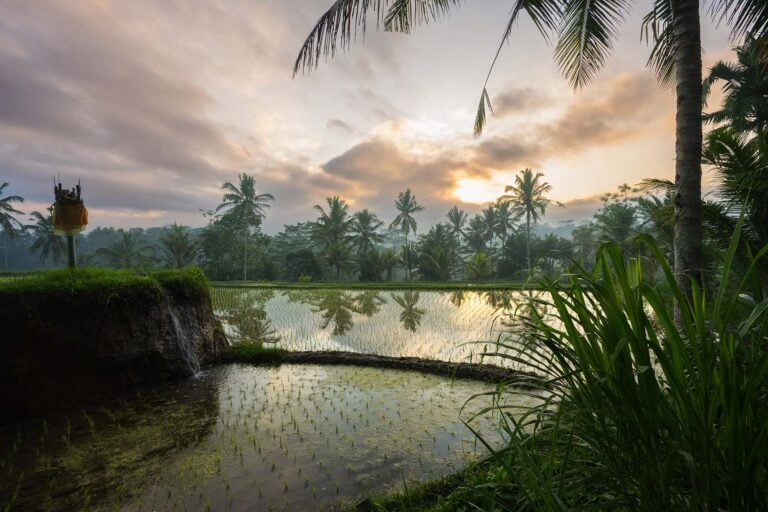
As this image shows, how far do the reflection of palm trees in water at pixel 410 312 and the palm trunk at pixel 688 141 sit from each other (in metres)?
6.27

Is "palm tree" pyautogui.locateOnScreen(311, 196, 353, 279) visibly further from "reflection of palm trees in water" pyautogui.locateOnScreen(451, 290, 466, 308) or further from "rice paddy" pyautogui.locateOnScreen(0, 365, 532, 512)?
"rice paddy" pyautogui.locateOnScreen(0, 365, 532, 512)

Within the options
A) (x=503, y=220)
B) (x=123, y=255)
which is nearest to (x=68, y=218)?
(x=503, y=220)

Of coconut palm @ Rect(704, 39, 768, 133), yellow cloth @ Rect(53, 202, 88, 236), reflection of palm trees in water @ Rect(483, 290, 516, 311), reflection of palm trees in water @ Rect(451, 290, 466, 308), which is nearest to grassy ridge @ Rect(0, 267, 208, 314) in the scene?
yellow cloth @ Rect(53, 202, 88, 236)

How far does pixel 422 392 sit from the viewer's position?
15.6ft

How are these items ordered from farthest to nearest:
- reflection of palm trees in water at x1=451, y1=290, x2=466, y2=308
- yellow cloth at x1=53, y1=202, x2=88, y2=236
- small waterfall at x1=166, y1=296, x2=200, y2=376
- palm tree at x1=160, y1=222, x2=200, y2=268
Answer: palm tree at x1=160, y1=222, x2=200, y2=268
reflection of palm trees in water at x1=451, y1=290, x2=466, y2=308
small waterfall at x1=166, y1=296, x2=200, y2=376
yellow cloth at x1=53, y1=202, x2=88, y2=236

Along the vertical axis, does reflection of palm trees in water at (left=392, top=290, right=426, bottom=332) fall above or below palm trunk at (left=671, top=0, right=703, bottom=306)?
below

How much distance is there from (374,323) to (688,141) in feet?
25.6

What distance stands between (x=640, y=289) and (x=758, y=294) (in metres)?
0.37

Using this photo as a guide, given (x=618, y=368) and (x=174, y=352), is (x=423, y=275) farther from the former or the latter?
(x=618, y=368)

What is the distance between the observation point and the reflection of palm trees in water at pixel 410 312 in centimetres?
930

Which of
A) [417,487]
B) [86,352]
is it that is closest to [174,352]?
[86,352]

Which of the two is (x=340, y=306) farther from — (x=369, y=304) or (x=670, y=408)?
(x=670, y=408)

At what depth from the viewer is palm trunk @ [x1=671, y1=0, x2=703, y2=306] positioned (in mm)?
2906

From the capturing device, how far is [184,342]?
5.93 meters
